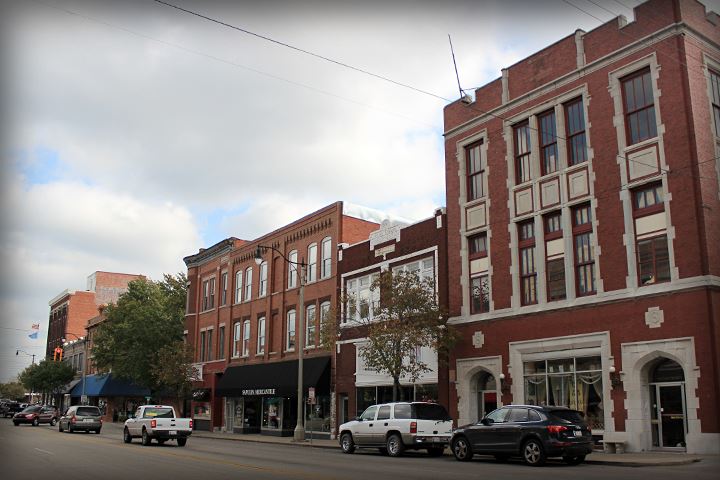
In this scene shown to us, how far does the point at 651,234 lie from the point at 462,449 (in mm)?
9132

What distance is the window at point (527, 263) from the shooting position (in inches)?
1036

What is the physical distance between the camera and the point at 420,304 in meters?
27.3

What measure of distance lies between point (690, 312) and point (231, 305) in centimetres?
3379

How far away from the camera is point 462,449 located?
20.6m

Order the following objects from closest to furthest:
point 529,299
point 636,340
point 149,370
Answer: point 636,340 < point 529,299 < point 149,370

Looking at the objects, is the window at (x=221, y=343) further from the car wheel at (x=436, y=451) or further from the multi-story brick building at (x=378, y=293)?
the car wheel at (x=436, y=451)

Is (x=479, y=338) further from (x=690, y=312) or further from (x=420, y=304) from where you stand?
(x=690, y=312)

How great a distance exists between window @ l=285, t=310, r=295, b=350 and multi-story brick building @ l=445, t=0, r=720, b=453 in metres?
14.5

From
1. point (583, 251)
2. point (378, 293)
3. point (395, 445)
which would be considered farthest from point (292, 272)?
point (583, 251)

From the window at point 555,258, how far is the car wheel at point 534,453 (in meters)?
7.78

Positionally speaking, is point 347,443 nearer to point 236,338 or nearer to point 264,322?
point 264,322

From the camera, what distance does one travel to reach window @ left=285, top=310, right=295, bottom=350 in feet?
135

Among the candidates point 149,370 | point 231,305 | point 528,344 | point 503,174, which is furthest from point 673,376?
point 149,370

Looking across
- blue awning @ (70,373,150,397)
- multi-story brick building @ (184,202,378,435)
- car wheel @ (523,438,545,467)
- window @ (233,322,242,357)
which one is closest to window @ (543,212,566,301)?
car wheel @ (523,438,545,467)
